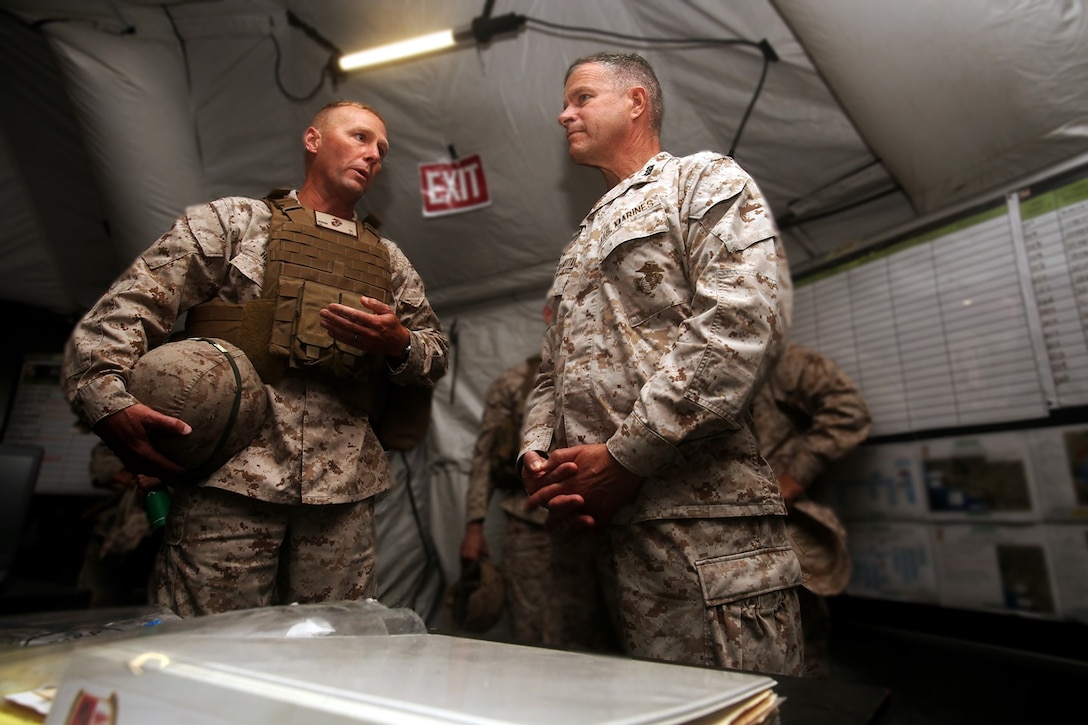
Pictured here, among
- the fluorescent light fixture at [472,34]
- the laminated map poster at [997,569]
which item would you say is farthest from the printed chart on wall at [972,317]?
the fluorescent light fixture at [472,34]

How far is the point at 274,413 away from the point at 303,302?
7.3 inches

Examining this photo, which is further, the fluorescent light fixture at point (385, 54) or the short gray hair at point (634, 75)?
the fluorescent light fixture at point (385, 54)

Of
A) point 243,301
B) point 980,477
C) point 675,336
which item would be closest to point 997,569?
point 980,477

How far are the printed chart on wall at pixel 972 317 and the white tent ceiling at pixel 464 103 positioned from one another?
0.17 m

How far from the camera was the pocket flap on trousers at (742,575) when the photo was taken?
84 centimetres

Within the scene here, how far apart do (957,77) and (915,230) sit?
0.60 metres

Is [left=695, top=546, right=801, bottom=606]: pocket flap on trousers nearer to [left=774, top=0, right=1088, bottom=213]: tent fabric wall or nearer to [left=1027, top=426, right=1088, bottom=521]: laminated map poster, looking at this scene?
[left=1027, top=426, right=1088, bottom=521]: laminated map poster

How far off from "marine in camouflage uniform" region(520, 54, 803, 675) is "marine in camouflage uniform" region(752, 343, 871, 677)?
1.04m

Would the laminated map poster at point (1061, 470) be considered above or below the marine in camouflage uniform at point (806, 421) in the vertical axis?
below

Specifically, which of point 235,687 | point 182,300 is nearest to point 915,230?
point 182,300

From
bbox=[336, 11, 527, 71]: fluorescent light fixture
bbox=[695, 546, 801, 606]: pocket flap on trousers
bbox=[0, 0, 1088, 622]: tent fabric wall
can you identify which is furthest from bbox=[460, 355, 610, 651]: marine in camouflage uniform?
bbox=[695, 546, 801, 606]: pocket flap on trousers

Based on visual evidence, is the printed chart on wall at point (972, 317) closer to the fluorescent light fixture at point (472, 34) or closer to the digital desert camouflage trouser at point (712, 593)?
the digital desert camouflage trouser at point (712, 593)

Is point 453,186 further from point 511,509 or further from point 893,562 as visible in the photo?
point 893,562

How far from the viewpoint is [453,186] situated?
1343 millimetres
